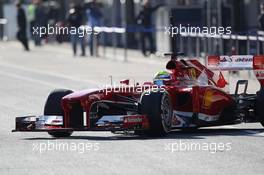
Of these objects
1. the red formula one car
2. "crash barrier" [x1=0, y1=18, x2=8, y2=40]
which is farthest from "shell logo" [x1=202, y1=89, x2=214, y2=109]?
"crash barrier" [x1=0, y1=18, x2=8, y2=40]

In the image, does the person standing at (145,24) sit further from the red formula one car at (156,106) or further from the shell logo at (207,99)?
the shell logo at (207,99)

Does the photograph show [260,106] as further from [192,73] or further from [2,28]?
[2,28]

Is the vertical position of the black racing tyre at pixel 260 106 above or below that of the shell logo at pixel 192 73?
below

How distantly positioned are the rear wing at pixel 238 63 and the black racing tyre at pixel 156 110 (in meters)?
1.74

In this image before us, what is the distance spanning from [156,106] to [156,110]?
0.05 m

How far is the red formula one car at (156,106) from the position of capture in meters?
13.8

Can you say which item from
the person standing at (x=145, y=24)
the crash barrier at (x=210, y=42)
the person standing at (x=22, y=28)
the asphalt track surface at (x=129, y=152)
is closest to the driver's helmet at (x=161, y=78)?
the asphalt track surface at (x=129, y=152)

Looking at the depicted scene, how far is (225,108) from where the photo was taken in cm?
1491

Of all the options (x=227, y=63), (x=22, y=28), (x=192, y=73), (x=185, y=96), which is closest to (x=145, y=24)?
(x=22, y=28)

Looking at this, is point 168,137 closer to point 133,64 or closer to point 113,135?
point 113,135

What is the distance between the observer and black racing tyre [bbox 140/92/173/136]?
13.8m

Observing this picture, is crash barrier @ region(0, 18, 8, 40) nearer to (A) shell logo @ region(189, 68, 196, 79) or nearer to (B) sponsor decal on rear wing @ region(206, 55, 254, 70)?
(B) sponsor decal on rear wing @ region(206, 55, 254, 70)

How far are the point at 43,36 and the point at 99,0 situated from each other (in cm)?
259

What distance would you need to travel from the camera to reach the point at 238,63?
15.6 meters
